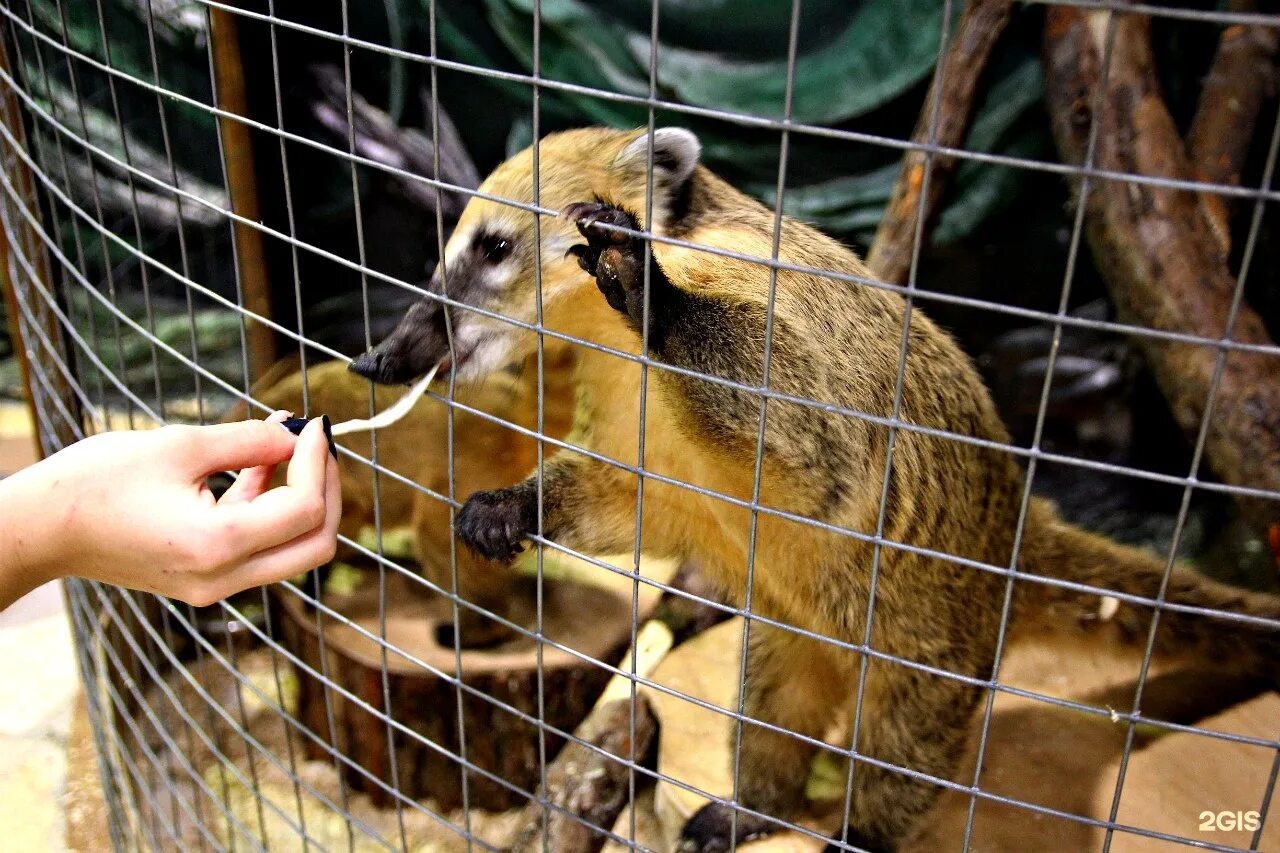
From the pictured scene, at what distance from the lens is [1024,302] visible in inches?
150

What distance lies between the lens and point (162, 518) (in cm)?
114

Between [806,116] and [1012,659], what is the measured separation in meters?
2.05

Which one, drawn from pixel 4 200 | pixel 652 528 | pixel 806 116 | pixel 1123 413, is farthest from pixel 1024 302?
pixel 4 200

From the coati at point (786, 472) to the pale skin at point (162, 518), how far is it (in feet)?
1.53

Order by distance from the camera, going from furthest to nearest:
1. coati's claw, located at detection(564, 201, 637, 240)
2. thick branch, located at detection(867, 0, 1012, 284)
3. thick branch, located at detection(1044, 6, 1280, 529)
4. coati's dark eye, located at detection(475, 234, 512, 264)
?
thick branch, located at detection(867, 0, 1012, 284) < thick branch, located at detection(1044, 6, 1280, 529) < coati's dark eye, located at detection(475, 234, 512, 264) < coati's claw, located at detection(564, 201, 637, 240)

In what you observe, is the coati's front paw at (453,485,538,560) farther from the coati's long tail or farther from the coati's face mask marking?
the coati's long tail

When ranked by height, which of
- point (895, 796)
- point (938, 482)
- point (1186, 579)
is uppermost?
point (938, 482)

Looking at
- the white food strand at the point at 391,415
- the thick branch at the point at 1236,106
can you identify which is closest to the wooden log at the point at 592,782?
the white food strand at the point at 391,415

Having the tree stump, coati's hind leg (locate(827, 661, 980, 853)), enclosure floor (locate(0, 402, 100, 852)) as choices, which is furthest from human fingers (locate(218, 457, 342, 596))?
enclosure floor (locate(0, 402, 100, 852))

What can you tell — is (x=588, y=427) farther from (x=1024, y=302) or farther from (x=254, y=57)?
(x=1024, y=302)

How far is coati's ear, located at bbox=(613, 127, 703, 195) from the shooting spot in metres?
1.78

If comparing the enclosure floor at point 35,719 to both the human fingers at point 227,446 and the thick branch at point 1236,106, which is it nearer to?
the human fingers at point 227,446

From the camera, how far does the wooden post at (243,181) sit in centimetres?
304

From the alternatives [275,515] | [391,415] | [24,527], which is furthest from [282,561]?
[391,415]
